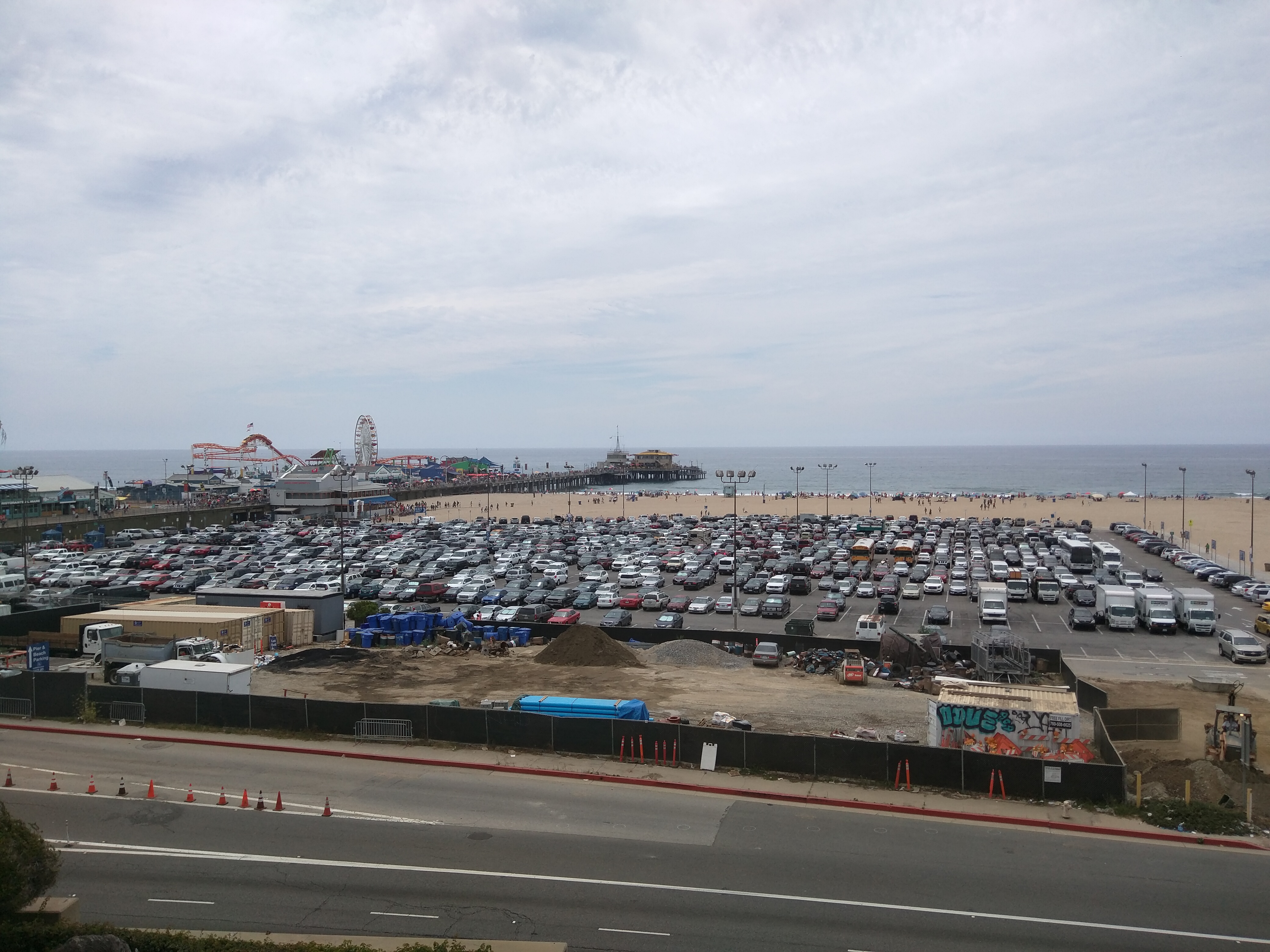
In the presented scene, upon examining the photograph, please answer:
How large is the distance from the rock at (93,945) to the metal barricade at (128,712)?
51.2ft

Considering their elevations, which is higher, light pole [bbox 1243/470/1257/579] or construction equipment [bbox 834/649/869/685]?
light pole [bbox 1243/470/1257/579]

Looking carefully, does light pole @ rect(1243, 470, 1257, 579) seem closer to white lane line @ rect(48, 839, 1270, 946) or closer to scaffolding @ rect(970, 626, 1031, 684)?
scaffolding @ rect(970, 626, 1031, 684)

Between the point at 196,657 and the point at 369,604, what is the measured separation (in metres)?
12.4

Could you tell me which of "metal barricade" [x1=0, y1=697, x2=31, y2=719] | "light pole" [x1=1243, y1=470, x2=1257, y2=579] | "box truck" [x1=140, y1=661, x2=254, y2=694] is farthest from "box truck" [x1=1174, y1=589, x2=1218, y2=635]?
"metal barricade" [x1=0, y1=697, x2=31, y2=719]

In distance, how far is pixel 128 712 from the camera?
928 inches

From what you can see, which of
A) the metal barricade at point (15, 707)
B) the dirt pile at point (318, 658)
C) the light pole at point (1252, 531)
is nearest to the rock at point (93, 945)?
the metal barricade at point (15, 707)

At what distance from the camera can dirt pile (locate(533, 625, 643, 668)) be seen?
31.2m

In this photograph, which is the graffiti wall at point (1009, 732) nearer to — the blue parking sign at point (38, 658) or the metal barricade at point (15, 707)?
the metal barricade at point (15, 707)

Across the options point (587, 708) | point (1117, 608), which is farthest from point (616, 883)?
point (1117, 608)

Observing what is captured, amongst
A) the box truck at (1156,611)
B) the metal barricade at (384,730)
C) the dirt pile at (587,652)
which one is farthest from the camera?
the box truck at (1156,611)

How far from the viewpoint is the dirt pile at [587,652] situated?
3119 centimetres

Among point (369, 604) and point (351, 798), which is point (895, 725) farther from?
point (369, 604)

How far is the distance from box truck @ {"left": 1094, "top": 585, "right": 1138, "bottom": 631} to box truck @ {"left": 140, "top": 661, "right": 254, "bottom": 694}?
3502 cm

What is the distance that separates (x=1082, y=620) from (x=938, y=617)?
20.4ft
